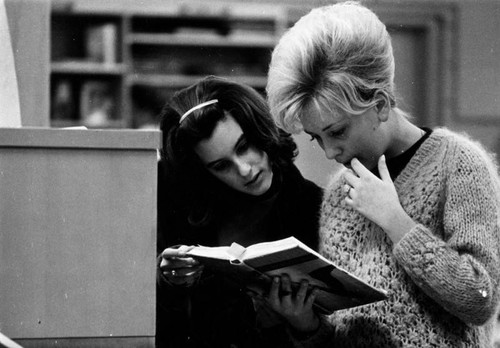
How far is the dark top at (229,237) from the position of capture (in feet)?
5.20

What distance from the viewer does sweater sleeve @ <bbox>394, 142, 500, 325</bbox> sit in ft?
3.96

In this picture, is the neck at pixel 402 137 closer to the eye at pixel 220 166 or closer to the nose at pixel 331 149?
the nose at pixel 331 149

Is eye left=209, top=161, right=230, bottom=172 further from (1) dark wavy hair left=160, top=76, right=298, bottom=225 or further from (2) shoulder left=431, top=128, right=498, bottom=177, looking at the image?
(2) shoulder left=431, top=128, right=498, bottom=177

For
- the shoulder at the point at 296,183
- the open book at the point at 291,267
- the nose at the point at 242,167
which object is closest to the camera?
the open book at the point at 291,267

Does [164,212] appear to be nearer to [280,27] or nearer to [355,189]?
[355,189]

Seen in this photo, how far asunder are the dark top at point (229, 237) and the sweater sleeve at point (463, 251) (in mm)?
365

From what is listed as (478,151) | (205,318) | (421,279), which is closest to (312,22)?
(478,151)

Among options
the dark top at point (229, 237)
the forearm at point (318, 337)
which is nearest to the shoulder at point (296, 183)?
the dark top at point (229, 237)

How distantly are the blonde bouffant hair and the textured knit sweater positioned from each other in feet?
0.49

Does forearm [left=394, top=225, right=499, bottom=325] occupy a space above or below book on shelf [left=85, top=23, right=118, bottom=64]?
below

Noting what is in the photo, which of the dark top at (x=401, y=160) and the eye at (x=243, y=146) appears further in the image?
the eye at (x=243, y=146)

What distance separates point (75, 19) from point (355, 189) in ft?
12.1

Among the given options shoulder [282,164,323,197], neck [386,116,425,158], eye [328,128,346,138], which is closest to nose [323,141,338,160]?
eye [328,128,346,138]

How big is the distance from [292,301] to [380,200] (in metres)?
0.23
